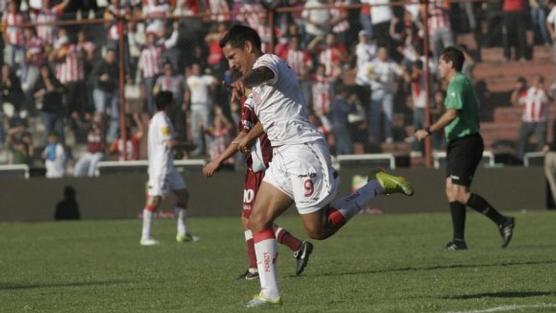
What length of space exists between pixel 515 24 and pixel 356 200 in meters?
15.4

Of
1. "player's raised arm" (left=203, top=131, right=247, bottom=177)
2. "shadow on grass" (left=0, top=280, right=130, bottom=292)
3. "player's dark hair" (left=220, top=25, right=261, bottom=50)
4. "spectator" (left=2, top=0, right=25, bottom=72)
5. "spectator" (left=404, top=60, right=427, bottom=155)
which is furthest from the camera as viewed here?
"spectator" (left=2, top=0, right=25, bottom=72)

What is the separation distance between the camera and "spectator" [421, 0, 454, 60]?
2602 centimetres

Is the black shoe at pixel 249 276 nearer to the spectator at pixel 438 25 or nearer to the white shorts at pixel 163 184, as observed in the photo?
the white shorts at pixel 163 184

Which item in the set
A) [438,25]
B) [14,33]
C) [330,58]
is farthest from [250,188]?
[14,33]

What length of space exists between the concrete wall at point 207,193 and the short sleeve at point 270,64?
15154 mm

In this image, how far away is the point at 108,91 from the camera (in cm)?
2805

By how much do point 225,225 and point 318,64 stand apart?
4.11 m

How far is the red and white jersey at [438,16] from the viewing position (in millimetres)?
26109

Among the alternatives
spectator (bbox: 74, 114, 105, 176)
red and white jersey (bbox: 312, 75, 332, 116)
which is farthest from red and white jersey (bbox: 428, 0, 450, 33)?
spectator (bbox: 74, 114, 105, 176)

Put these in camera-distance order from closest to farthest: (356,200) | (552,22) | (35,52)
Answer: (356,200) < (552,22) < (35,52)

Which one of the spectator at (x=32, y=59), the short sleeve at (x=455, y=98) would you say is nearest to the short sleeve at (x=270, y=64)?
the short sleeve at (x=455, y=98)

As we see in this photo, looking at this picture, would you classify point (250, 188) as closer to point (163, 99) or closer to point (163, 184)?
point (163, 99)

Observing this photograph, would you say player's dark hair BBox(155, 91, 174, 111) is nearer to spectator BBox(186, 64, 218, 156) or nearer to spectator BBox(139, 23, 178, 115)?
spectator BBox(186, 64, 218, 156)

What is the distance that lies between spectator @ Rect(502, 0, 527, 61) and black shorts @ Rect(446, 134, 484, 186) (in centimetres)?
946
